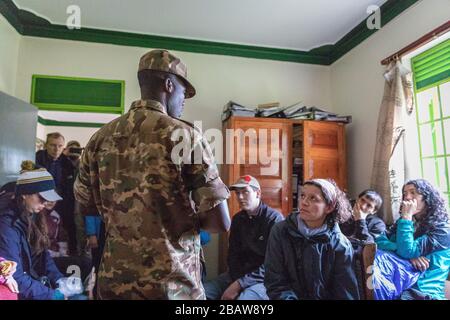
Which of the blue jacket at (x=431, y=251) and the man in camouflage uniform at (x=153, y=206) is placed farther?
the blue jacket at (x=431, y=251)

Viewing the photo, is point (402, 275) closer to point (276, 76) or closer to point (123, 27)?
point (276, 76)

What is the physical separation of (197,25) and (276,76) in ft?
2.68

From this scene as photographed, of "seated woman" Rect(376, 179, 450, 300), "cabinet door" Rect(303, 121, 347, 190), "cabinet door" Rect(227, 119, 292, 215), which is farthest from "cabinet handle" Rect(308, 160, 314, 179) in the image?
"seated woman" Rect(376, 179, 450, 300)

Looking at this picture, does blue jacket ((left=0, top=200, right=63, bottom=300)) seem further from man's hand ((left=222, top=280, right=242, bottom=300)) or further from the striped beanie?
man's hand ((left=222, top=280, right=242, bottom=300))

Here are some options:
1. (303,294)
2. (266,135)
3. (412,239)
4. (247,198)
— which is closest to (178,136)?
(303,294)

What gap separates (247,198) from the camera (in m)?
1.87

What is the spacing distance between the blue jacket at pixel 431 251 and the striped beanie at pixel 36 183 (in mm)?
2115

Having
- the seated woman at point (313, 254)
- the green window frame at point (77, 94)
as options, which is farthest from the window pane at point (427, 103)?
the green window frame at point (77, 94)

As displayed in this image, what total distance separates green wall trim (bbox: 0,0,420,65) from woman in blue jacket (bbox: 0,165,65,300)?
1.05m

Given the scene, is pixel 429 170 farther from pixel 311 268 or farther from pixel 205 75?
pixel 205 75

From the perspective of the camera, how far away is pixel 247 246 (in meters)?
1.82

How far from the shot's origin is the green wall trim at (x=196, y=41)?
217cm

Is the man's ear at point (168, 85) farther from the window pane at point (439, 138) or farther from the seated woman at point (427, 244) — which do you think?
the window pane at point (439, 138)

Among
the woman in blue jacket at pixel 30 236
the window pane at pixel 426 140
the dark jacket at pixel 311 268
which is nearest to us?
the dark jacket at pixel 311 268
